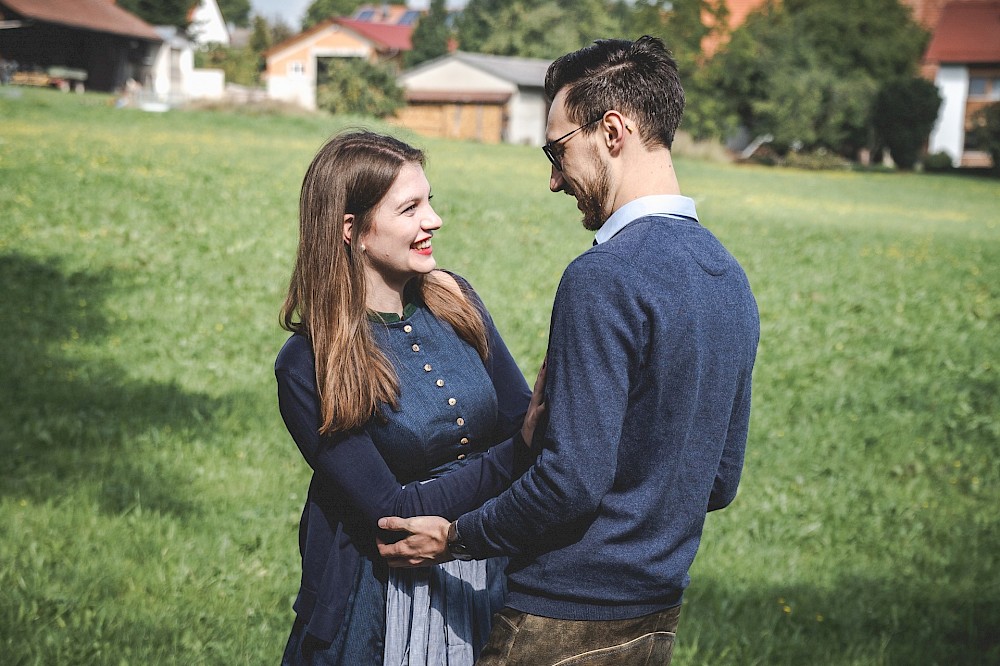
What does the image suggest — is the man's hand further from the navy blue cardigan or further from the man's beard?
the man's beard

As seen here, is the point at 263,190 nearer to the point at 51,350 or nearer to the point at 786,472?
the point at 51,350

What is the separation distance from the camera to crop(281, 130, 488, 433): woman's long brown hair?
252cm

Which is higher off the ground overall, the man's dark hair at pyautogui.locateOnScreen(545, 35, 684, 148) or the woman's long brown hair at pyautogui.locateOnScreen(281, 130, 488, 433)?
the man's dark hair at pyautogui.locateOnScreen(545, 35, 684, 148)

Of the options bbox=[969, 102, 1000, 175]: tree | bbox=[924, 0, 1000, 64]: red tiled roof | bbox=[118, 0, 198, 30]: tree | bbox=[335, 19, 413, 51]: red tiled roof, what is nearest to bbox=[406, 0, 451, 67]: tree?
bbox=[335, 19, 413, 51]: red tiled roof

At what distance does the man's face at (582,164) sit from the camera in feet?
7.22

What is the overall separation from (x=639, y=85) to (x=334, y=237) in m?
0.94

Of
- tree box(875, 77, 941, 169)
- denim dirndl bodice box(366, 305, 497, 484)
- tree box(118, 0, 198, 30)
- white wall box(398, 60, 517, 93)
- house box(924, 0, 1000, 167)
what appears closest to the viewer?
denim dirndl bodice box(366, 305, 497, 484)

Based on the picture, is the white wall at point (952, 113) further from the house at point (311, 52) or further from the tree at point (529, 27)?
the house at point (311, 52)

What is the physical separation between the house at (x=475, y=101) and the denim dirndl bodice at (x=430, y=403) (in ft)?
153

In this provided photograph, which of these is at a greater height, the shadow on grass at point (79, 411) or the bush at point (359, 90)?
the bush at point (359, 90)

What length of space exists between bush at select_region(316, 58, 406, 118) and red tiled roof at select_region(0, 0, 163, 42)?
13.4 metres

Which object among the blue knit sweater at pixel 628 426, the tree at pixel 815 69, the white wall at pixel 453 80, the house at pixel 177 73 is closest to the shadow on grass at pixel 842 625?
the blue knit sweater at pixel 628 426

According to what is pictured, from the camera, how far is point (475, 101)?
49.7 meters

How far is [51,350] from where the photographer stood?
8.13 m
